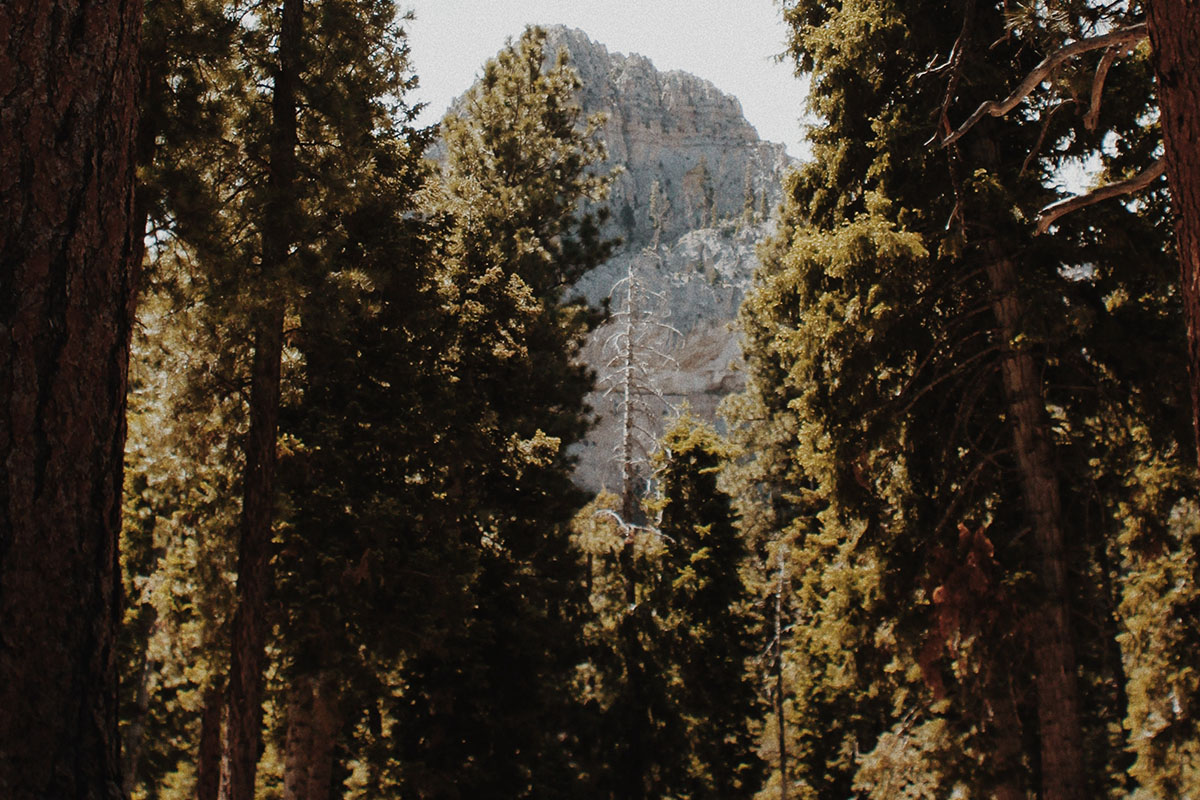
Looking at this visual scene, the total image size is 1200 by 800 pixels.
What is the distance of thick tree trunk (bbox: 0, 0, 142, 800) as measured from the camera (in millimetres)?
2096

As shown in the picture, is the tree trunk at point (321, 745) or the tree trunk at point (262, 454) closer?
the tree trunk at point (262, 454)

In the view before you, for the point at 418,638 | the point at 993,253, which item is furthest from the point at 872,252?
the point at 418,638

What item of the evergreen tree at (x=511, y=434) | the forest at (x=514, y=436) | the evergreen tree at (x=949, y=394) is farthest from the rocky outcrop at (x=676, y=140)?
the evergreen tree at (x=949, y=394)

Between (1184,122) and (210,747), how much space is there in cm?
1166

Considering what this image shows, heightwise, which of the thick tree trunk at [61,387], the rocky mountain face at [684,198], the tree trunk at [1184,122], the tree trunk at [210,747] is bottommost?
the tree trunk at [210,747]

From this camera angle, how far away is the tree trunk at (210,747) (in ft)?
37.2

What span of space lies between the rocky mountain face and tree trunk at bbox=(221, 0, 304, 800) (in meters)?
74.9

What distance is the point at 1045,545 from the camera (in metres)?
8.78

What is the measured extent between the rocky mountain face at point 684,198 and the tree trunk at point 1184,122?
80406 mm

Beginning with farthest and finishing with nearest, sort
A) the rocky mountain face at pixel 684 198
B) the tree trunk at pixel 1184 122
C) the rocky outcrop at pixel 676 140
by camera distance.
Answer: the rocky outcrop at pixel 676 140
the rocky mountain face at pixel 684 198
the tree trunk at pixel 1184 122

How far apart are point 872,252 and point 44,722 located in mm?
7653

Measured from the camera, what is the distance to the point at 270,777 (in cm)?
1434

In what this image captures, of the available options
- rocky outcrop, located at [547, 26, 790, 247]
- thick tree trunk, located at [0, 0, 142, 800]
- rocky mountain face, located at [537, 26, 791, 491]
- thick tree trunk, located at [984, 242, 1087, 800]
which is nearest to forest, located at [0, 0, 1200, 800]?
thick tree trunk, located at [984, 242, 1087, 800]

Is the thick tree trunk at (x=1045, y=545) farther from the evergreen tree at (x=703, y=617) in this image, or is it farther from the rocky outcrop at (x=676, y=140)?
the rocky outcrop at (x=676, y=140)
